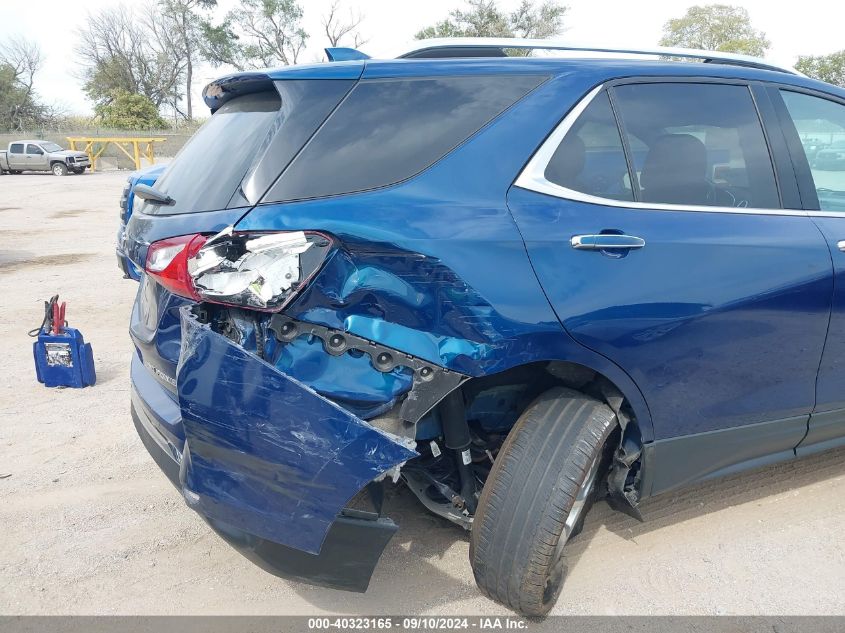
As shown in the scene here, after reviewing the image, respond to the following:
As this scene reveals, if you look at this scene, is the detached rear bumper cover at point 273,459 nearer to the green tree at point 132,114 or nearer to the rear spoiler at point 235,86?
the rear spoiler at point 235,86

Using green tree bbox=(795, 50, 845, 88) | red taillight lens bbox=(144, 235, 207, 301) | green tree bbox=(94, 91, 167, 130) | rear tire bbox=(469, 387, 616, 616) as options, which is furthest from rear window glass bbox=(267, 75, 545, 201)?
green tree bbox=(94, 91, 167, 130)

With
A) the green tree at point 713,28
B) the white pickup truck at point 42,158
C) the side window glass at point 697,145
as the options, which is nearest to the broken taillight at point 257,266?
the side window glass at point 697,145

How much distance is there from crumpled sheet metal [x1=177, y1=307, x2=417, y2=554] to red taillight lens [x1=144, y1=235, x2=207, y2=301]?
0.11 metres

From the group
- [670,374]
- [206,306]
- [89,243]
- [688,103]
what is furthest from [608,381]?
[89,243]

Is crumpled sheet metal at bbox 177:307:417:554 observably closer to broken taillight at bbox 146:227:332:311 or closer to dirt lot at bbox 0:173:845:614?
broken taillight at bbox 146:227:332:311

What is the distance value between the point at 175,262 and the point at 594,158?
148 centimetres

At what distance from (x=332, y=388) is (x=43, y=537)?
1.83 metres

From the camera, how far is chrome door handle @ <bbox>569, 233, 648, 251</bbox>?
222 cm

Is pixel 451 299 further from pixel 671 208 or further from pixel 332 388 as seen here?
pixel 671 208

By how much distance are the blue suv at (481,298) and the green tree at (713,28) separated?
57.3m

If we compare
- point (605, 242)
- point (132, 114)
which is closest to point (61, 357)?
point (605, 242)

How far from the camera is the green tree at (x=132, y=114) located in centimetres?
4772

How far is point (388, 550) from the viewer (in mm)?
2883

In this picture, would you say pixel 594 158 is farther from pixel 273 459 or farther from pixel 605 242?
pixel 273 459
